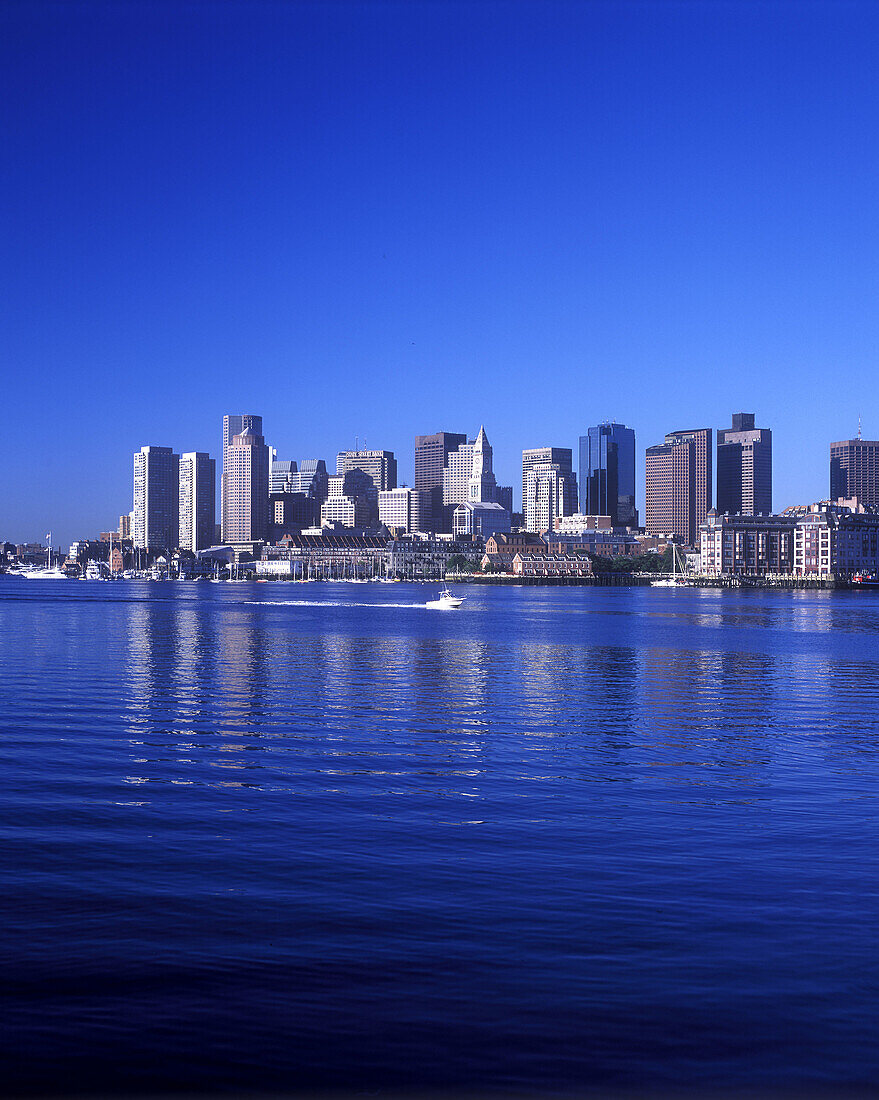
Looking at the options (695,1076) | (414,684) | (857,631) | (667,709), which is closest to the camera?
(695,1076)

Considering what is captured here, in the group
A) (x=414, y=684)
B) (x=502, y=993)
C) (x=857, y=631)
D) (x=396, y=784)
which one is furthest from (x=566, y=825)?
(x=857, y=631)

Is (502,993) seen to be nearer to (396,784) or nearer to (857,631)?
(396,784)

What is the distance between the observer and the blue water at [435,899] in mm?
9984

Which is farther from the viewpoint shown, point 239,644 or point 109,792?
point 239,644

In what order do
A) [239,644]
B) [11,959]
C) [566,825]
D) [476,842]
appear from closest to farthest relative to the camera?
[11,959], [476,842], [566,825], [239,644]

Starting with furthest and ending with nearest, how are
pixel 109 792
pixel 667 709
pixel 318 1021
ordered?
1. pixel 667 709
2. pixel 109 792
3. pixel 318 1021

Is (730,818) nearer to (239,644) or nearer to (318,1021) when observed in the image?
(318,1021)

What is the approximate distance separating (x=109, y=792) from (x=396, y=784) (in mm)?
5721

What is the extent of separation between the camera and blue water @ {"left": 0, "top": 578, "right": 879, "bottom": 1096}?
998 cm

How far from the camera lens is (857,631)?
292 feet

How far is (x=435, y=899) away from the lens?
14.5m

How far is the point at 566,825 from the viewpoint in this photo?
62.3 feet

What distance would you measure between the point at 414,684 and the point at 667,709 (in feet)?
37.4

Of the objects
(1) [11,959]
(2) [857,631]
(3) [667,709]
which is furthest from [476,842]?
(2) [857,631]
